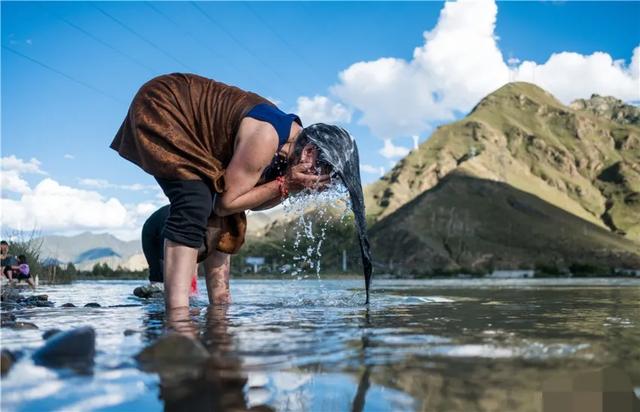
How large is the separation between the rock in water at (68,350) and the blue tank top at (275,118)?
7.49 feet

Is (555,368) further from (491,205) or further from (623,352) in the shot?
(491,205)

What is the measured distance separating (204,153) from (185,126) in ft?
0.87

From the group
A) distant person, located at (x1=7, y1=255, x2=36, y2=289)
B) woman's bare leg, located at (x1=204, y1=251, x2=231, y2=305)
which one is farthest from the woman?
distant person, located at (x1=7, y1=255, x2=36, y2=289)

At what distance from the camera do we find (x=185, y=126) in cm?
465

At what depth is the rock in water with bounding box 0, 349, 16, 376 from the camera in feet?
7.05

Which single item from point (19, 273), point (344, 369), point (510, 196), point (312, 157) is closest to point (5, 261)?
point (19, 273)

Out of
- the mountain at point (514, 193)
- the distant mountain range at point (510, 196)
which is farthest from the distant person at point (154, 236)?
the mountain at point (514, 193)

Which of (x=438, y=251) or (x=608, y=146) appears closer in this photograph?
(x=438, y=251)

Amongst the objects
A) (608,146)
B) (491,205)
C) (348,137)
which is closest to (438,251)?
(491,205)

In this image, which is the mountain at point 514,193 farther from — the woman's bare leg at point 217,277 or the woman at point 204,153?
the woman at point 204,153

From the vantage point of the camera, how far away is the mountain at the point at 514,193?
102062 mm

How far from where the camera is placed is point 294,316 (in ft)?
14.1

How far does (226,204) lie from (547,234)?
109 metres

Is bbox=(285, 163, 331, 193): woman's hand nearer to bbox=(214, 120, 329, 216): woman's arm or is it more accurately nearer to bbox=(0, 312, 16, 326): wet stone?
bbox=(214, 120, 329, 216): woman's arm
